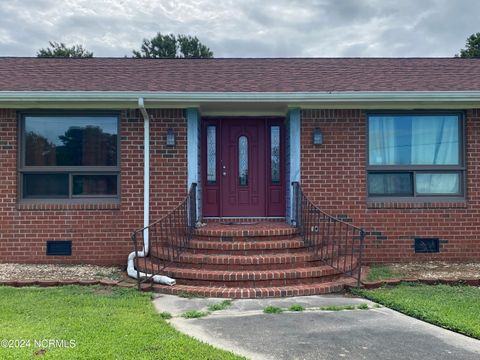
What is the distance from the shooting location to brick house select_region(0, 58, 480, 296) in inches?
258

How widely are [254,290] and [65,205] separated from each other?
3491mm

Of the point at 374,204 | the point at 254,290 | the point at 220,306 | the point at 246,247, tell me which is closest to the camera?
the point at 220,306

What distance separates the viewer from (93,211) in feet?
21.6

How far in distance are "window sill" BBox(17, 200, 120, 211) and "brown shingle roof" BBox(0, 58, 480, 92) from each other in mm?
1834

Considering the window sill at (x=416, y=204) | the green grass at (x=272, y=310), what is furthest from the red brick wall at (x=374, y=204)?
the green grass at (x=272, y=310)

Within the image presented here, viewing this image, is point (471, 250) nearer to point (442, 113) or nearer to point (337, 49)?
point (442, 113)

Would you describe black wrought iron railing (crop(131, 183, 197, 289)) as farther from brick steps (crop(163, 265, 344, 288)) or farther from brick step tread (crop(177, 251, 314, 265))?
brick steps (crop(163, 265, 344, 288))

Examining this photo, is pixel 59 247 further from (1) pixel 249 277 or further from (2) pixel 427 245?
(2) pixel 427 245

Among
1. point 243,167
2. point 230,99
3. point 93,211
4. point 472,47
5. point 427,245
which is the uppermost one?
point 472,47

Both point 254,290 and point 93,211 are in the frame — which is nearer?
point 254,290

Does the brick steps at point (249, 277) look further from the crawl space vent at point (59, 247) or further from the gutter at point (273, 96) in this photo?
the gutter at point (273, 96)

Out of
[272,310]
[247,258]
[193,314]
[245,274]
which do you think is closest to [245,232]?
[247,258]

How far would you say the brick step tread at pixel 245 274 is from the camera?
5238mm

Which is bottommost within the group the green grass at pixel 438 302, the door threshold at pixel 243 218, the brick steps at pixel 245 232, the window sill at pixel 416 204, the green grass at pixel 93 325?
the green grass at pixel 438 302
